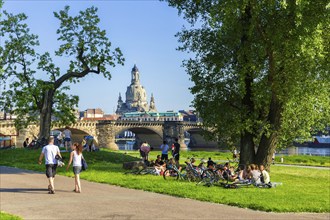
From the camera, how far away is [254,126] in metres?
26.9

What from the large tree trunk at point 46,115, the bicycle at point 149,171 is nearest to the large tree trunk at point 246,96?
the bicycle at point 149,171

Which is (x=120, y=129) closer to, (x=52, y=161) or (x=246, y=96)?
(x=246, y=96)

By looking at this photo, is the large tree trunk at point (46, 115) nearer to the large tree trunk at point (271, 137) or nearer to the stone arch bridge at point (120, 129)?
the large tree trunk at point (271, 137)

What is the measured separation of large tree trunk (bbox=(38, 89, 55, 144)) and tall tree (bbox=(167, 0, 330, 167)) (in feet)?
43.3

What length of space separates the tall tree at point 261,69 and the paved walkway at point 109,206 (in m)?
10.9

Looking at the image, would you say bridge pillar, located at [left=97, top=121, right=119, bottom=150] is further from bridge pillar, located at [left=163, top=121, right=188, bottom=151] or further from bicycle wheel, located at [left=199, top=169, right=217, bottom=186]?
bicycle wheel, located at [left=199, top=169, right=217, bottom=186]

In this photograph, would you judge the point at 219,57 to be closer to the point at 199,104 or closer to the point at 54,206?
the point at 199,104

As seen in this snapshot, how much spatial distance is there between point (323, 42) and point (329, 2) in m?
2.46

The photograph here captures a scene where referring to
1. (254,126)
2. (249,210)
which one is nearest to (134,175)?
(254,126)

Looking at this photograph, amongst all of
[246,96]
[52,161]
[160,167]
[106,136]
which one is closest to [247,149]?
[246,96]

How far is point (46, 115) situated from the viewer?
1485 inches

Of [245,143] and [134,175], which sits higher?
[245,143]

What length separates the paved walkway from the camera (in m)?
13.0

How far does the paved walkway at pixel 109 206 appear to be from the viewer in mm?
13019
